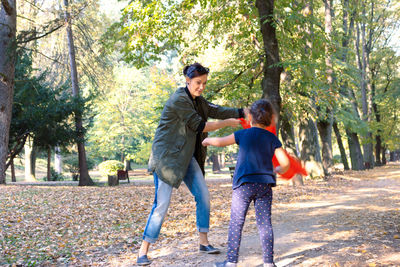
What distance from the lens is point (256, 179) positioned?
3.79 meters

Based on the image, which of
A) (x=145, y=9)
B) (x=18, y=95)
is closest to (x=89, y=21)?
(x=18, y=95)

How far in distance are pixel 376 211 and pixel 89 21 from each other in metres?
17.7

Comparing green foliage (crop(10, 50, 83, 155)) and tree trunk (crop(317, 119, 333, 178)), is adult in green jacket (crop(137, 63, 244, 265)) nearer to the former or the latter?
green foliage (crop(10, 50, 83, 155))

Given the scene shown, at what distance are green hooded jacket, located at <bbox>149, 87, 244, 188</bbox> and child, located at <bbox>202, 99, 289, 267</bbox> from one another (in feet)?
1.96

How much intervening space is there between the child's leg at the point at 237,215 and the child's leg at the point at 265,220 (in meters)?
0.11

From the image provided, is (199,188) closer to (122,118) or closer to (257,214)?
(257,214)

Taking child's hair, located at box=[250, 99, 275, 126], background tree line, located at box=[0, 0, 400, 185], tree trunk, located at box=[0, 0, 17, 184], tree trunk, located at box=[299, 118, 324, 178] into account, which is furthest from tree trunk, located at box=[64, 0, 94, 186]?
child's hair, located at box=[250, 99, 275, 126]

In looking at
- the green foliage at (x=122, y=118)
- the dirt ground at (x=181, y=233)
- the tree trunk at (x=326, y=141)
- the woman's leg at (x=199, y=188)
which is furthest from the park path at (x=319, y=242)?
the green foliage at (x=122, y=118)

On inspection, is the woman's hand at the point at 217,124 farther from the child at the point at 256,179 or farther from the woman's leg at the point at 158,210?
the woman's leg at the point at 158,210

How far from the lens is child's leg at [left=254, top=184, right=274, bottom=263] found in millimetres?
3770

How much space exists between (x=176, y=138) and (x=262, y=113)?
1.10m

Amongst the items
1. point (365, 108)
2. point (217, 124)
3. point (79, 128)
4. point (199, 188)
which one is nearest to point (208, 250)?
point (199, 188)

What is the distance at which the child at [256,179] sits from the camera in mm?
3793

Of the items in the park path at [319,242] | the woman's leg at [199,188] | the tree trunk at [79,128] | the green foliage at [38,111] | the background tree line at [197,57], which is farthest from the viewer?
the tree trunk at [79,128]
